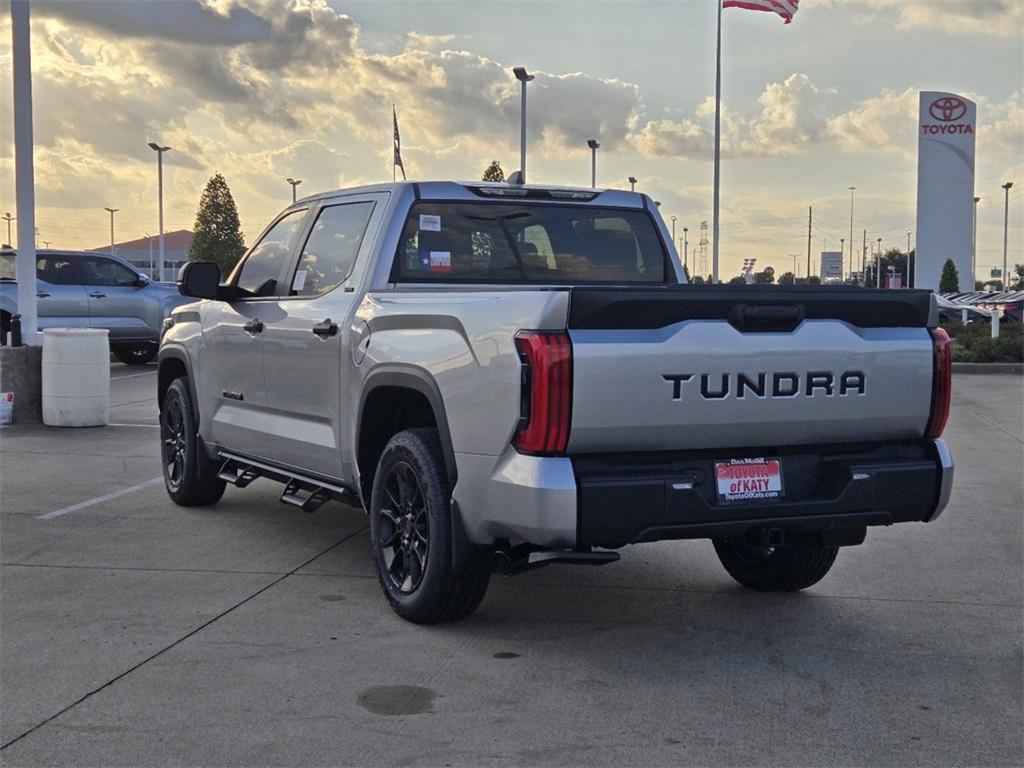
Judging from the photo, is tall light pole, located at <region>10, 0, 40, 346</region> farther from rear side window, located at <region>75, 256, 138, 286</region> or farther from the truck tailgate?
the truck tailgate

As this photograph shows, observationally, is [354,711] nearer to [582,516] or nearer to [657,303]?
[582,516]

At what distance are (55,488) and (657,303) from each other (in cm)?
593

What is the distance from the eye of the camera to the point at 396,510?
5574 millimetres

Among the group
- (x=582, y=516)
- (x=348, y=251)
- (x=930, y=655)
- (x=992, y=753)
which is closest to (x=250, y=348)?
(x=348, y=251)

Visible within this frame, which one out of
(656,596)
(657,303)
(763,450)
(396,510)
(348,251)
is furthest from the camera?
(348,251)

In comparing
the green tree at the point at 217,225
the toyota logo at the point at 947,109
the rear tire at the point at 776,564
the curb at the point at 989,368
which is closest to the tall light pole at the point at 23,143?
the rear tire at the point at 776,564

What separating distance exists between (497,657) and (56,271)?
1644 cm

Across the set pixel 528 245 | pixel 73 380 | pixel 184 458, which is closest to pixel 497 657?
pixel 528 245

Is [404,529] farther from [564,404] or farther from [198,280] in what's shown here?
[198,280]

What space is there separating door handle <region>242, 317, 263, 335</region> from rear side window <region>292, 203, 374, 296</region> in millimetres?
278

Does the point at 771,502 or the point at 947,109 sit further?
the point at 947,109

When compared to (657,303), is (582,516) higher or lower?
lower

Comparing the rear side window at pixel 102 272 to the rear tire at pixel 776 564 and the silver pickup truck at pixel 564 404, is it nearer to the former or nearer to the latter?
the silver pickup truck at pixel 564 404

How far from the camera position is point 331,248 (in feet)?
21.6
